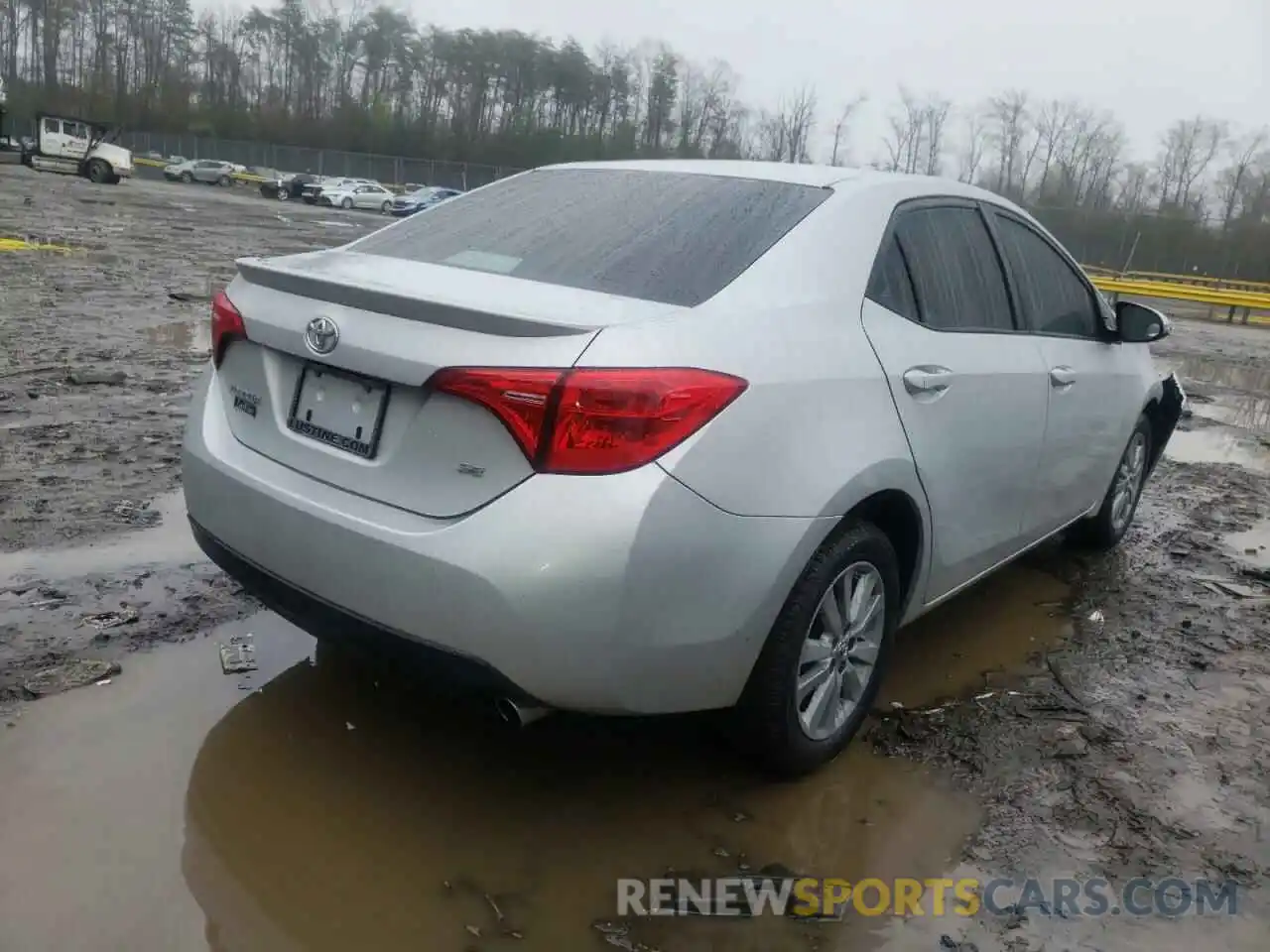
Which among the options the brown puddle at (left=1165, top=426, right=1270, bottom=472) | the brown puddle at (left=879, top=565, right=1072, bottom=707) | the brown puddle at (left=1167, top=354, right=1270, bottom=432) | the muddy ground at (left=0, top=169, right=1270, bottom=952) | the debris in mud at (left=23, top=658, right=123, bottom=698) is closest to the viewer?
the muddy ground at (left=0, top=169, right=1270, bottom=952)

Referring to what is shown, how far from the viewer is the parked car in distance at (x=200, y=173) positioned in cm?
5450

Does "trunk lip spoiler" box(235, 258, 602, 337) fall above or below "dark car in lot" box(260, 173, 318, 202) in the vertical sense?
above

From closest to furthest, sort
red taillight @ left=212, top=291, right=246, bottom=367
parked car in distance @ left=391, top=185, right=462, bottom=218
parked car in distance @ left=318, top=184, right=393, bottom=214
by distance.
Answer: red taillight @ left=212, top=291, right=246, bottom=367 → parked car in distance @ left=391, top=185, right=462, bottom=218 → parked car in distance @ left=318, top=184, right=393, bottom=214

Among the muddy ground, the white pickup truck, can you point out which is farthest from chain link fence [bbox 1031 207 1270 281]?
the muddy ground

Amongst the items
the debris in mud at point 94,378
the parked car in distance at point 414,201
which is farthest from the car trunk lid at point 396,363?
the parked car in distance at point 414,201

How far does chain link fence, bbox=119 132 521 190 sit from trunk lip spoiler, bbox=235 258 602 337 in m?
67.4

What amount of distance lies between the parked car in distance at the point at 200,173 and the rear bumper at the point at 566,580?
5813cm

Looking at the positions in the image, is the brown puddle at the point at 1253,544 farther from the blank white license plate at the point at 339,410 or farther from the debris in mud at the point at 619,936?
the blank white license plate at the point at 339,410

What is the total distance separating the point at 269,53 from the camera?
3625 inches

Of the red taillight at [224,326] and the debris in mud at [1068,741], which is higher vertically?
the red taillight at [224,326]

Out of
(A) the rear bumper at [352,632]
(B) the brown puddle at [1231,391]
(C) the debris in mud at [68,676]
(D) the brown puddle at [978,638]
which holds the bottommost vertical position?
(C) the debris in mud at [68,676]

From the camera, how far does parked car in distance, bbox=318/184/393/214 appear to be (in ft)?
152

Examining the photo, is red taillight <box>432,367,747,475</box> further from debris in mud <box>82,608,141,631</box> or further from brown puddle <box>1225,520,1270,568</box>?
brown puddle <box>1225,520,1270,568</box>

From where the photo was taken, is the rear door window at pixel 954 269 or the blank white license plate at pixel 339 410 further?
the rear door window at pixel 954 269
